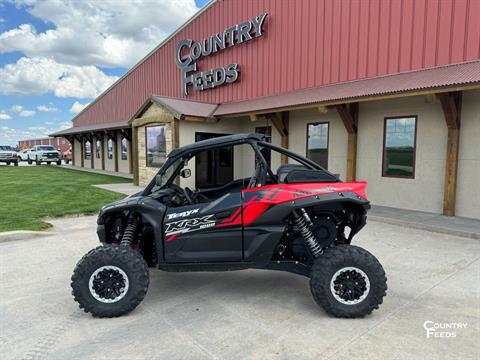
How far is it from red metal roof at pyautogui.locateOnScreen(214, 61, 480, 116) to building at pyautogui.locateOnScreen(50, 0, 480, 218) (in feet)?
0.15

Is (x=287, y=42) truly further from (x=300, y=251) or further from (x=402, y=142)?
(x=300, y=251)

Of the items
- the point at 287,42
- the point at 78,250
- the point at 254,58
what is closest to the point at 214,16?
the point at 254,58

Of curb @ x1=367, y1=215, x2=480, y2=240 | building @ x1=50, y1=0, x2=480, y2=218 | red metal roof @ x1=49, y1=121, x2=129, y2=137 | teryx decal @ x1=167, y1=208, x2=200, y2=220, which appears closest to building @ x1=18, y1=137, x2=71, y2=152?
red metal roof @ x1=49, y1=121, x2=129, y2=137

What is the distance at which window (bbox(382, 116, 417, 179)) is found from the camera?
864 cm

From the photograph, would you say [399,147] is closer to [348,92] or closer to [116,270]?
[348,92]

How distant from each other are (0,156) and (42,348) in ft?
109

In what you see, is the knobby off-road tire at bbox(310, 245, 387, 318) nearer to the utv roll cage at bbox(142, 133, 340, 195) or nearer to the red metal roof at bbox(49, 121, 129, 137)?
the utv roll cage at bbox(142, 133, 340, 195)

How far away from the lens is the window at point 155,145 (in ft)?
41.5

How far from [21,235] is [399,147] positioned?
30.2ft

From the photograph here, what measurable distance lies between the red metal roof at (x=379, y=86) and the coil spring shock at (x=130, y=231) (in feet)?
21.8

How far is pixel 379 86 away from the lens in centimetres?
837

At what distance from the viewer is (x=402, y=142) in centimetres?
883

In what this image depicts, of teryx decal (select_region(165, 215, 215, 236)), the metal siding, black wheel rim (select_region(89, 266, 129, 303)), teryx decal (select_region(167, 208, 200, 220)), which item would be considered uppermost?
the metal siding

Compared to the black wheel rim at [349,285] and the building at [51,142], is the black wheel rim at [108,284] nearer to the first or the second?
the black wheel rim at [349,285]
